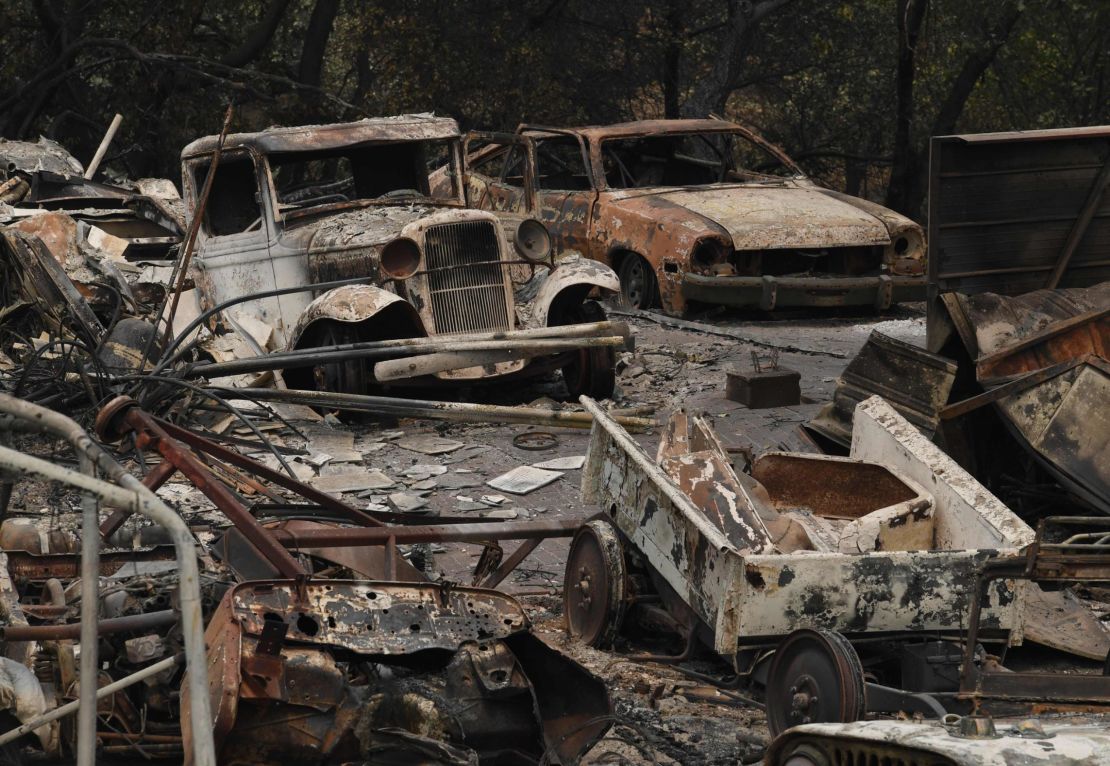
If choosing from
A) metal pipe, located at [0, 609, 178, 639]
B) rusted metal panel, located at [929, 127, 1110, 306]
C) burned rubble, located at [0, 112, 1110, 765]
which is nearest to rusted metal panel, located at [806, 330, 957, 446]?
burned rubble, located at [0, 112, 1110, 765]

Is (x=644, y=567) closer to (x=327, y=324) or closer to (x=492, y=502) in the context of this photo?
(x=492, y=502)

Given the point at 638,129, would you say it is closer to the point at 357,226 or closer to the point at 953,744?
the point at 357,226

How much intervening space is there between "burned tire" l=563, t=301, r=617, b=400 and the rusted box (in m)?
A: 0.93

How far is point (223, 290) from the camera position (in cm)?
1107

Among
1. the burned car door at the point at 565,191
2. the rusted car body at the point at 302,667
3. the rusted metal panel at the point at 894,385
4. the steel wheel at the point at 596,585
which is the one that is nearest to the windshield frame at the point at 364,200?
the burned car door at the point at 565,191

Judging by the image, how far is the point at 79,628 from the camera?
165 inches

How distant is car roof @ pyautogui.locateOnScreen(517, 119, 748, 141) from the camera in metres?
13.9

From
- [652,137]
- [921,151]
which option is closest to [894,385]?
[652,137]

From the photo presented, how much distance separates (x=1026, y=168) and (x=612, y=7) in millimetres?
12862

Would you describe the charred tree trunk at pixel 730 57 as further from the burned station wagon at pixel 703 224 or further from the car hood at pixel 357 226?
the car hood at pixel 357 226

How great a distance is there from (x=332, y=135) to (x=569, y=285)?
218cm

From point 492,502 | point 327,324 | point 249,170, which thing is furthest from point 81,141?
point 492,502

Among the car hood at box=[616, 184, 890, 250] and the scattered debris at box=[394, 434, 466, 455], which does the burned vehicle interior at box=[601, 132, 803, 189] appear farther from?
the scattered debris at box=[394, 434, 466, 455]

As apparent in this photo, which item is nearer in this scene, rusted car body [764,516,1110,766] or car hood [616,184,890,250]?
rusted car body [764,516,1110,766]
